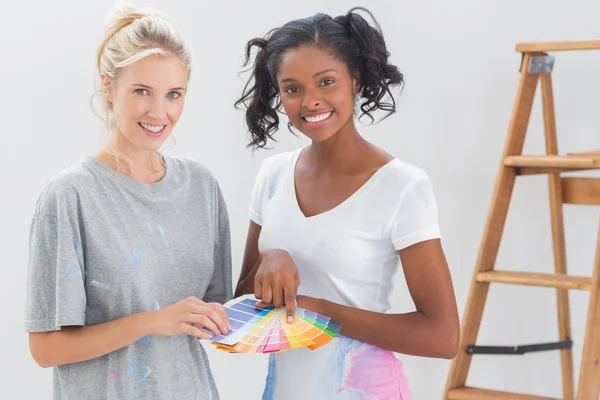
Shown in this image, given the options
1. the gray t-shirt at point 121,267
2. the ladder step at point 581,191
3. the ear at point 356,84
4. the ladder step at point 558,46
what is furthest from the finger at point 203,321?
the ladder step at point 581,191

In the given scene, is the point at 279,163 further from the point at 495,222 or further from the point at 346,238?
the point at 495,222

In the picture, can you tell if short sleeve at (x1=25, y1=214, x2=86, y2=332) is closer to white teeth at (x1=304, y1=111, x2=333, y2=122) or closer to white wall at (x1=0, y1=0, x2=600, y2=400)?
white teeth at (x1=304, y1=111, x2=333, y2=122)

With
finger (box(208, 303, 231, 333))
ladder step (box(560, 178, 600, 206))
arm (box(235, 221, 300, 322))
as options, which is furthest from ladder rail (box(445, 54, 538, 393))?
finger (box(208, 303, 231, 333))

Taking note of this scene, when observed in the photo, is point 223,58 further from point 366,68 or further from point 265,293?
point 265,293

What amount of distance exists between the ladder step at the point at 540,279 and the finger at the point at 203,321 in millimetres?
1397

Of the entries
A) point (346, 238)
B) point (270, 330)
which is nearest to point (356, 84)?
point (346, 238)

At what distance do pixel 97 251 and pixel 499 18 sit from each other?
1961mm

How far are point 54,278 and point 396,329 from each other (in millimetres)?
609

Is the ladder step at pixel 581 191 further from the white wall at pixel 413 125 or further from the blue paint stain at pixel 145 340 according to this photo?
the blue paint stain at pixel 145 340

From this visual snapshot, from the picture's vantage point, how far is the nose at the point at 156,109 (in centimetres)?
143

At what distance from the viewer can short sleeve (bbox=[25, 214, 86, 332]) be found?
1333 millimetres

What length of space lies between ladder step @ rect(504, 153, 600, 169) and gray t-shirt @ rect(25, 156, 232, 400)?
49.5 inches

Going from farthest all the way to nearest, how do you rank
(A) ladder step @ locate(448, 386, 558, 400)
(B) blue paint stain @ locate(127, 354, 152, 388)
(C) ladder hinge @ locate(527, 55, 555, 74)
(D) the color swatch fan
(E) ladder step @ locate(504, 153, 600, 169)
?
(C) ladder hinge @ locate(527, 55, 555, 74)
(A) ladder step @ locate(448, 386, 558, 400)
(E) ladder step @ locate(504, 153, 600, 169)
(B) blue paint stain @ locate(127, 354, 152, 388)
(D) the color swatch fan

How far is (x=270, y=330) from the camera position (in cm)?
137
